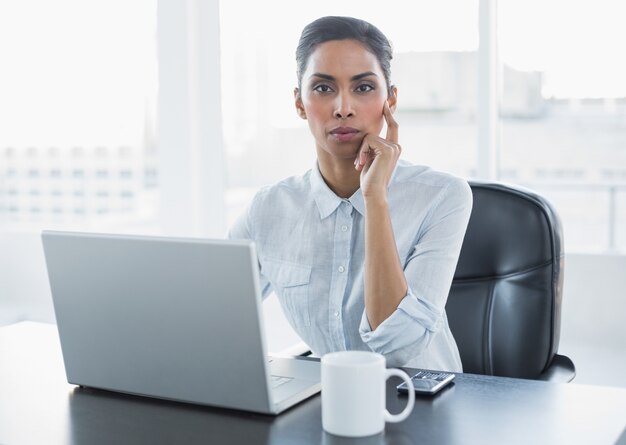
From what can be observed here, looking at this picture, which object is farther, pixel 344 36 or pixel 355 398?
pixel 344 36

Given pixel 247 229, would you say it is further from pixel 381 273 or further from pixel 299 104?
pixel 381 273

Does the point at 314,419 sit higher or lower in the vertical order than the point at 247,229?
lower

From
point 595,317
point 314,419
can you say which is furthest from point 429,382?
point 595,317

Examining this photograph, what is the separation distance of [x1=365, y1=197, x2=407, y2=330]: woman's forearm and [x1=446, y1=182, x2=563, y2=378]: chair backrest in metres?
0.38

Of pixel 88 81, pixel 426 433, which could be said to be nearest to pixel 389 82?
pixel 426 433

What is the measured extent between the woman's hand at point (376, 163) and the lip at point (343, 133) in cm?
3

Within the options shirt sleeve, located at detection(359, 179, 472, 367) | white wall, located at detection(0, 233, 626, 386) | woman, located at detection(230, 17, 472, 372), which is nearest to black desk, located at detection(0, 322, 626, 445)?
shirt sleeve, located at detection(359, 179, 472, 367)

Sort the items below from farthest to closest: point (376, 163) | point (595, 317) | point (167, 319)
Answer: point (595, 317), point (376, 163), point (167, 319)

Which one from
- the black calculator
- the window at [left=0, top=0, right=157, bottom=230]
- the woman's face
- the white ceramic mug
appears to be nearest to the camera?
the white ceramic mug

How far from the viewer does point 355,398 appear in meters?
1.03

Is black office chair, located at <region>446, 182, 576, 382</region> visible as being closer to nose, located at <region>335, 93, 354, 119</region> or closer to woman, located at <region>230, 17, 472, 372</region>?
woman, located at <region>230, 17, 472, 372</region>

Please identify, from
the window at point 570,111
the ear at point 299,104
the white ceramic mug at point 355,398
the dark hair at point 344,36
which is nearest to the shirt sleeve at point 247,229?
the ear at point 299,104

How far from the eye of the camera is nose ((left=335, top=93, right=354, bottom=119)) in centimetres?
170

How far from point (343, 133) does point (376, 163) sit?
0.12 m
